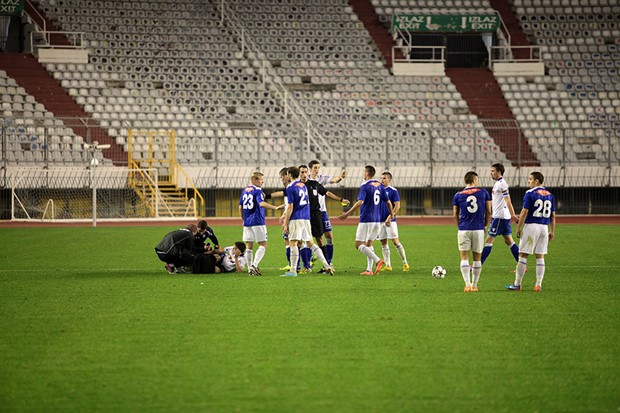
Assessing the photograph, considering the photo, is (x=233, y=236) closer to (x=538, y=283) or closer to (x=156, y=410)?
(x=538, y=283)

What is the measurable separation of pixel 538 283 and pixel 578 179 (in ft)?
82.0

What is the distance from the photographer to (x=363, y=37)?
43250 mm

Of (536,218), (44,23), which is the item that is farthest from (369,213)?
(44,23)

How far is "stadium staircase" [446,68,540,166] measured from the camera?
37.5 meters

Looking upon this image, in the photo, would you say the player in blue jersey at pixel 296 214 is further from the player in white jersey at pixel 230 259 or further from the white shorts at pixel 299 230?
the player in white jersey at pixel 230 259

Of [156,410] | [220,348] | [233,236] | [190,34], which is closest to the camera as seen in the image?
[156,410]

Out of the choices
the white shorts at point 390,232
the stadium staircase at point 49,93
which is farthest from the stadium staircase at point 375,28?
the white shorts at point 390,232

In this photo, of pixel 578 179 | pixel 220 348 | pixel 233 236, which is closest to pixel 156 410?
pixel 220 348

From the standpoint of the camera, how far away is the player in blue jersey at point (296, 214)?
Answer: 14195mm

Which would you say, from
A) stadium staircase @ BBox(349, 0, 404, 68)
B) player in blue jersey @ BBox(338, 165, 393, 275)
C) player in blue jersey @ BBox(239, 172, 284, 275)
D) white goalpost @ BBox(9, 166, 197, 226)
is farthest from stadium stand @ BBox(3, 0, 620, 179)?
player in blue jersey @ BBox(338, 165, 393, 275)

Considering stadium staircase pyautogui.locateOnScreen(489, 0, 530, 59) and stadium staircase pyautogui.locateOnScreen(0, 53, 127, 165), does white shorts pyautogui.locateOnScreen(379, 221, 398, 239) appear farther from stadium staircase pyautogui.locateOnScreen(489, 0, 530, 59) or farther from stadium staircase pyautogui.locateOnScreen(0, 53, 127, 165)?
stadium staircase pyautogui.locateOnScreen(489, 0, 530, 59)

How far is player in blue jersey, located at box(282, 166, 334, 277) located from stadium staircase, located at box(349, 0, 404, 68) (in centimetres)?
2904

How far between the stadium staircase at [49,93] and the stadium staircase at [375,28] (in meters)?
14.9

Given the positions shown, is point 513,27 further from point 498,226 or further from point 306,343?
point 306,343
